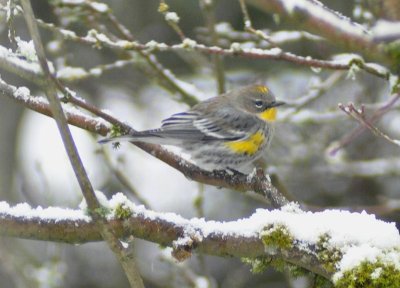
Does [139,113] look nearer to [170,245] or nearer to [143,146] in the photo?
[143,146]

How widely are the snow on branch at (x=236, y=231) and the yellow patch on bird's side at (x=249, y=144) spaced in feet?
10.2

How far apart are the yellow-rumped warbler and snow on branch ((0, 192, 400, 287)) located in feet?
8.08

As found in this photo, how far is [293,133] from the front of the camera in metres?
9.19

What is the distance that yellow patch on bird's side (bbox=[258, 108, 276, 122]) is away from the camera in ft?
22.6

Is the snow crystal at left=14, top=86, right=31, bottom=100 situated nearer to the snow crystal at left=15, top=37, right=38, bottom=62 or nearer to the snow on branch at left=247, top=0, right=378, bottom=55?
the snow crystal at left=15, top=37, right=38, bottom=62

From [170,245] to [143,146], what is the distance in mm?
1566

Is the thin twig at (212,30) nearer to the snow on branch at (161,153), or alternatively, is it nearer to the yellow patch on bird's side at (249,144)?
the yellow patch on bird's side at (249,144)

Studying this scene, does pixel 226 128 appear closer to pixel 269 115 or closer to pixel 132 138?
pixel 269 115

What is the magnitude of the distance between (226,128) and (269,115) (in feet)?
1.51

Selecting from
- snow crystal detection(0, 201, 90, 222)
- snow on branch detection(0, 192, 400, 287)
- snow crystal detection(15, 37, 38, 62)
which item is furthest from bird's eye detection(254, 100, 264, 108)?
snow crystal detection(0, 201, 90, 222)

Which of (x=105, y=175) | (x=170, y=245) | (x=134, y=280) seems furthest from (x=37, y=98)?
(x=105, y=175)

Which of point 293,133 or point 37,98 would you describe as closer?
point 37,98

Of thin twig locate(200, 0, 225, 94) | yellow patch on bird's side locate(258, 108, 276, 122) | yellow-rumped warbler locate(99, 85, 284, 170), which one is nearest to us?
thin twig locate(200, 0, 225, 94)

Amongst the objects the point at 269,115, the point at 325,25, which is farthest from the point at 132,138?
the point at 269,115
